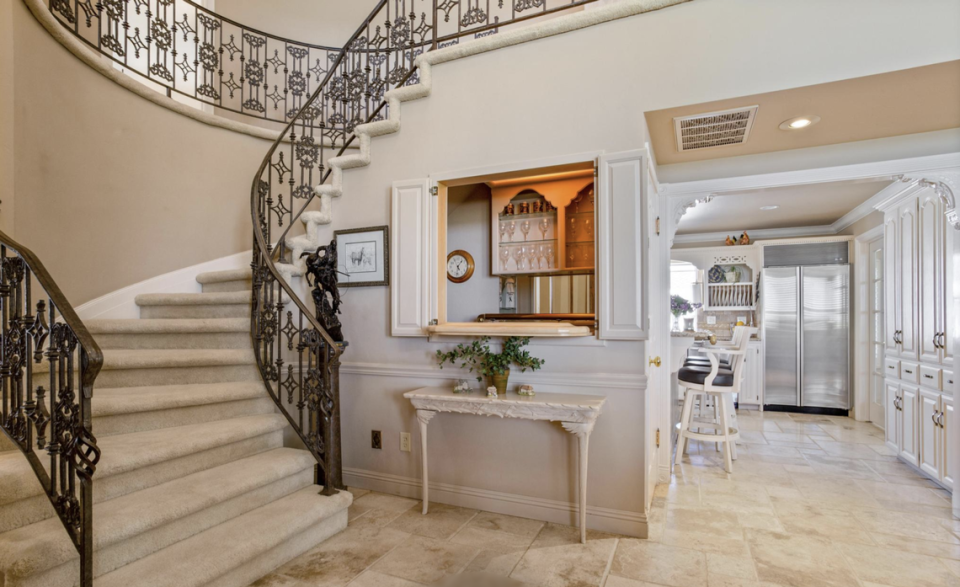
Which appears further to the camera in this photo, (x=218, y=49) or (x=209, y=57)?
(x=218, y=49)

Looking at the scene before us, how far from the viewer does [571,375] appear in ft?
9.89

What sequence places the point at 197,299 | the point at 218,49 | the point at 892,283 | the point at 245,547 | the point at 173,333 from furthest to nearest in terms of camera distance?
1. the point at 218,49
2. the point at 892,283
3. the point at 197,299
4. the point at 173,333
5. the point at 245,547

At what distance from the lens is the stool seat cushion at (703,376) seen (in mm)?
4281

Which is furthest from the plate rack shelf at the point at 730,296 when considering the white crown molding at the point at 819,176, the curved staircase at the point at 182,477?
the curved staircase at the point at 182,477

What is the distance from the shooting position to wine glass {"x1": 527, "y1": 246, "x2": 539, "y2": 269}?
462 centimetres

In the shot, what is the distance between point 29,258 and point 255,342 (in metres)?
1.36

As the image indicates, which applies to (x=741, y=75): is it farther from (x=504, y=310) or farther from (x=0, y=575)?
(x=0, y=575)

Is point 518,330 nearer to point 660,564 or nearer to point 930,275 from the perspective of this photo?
point 660,564

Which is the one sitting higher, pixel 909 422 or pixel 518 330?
pixel 518 330

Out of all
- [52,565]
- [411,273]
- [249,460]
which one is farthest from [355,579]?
[411,273]

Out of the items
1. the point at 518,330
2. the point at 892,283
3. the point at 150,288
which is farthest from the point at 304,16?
the point at 892,283

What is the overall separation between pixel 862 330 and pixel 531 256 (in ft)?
15.2

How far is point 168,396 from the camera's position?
2.70 metres

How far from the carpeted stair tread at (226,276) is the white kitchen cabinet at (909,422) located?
18.4 ft
